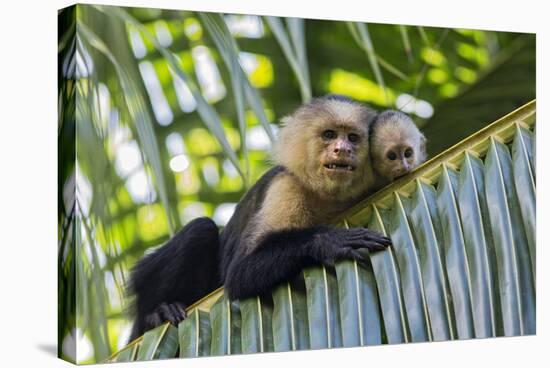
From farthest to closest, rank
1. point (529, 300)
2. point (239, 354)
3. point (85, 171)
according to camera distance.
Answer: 1. point (529, 300)
2. point (239, 354)
3. point (85, 171)

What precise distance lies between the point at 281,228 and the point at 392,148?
30.8 inches

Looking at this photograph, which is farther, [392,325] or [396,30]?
[396,30]

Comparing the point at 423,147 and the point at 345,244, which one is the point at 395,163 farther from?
the point at 345,244

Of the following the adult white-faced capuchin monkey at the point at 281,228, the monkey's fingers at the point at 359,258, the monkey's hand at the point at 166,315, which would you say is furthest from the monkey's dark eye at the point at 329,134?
the monkey's hand at the point at 166,315

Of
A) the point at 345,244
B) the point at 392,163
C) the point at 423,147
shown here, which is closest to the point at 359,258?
the point at 345,244

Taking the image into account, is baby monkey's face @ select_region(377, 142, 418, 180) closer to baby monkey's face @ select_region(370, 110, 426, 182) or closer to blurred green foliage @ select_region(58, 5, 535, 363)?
baby monkey's face @ select_region(370, 110, 426, 182)

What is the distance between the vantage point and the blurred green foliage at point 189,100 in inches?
193

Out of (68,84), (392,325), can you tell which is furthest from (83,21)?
(392,325)

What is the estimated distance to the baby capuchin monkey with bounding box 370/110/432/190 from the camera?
5.25m

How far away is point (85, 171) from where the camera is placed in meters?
4.87

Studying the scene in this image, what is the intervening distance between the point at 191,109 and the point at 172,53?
0.34 meters

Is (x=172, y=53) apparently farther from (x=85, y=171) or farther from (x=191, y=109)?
(x=85, y=171)

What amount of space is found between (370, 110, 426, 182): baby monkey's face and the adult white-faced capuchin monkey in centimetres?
5

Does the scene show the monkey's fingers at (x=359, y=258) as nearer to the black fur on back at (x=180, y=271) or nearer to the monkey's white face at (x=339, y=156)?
the monkey's white face at (x=339, y=156)
